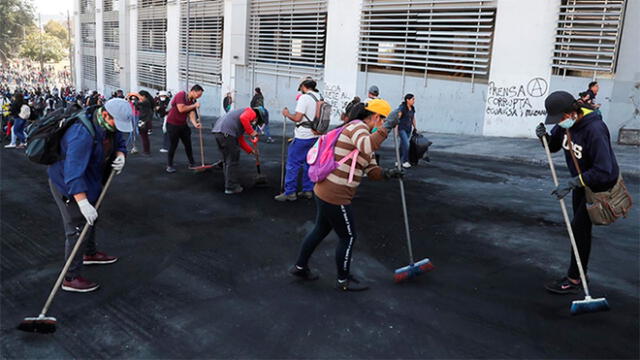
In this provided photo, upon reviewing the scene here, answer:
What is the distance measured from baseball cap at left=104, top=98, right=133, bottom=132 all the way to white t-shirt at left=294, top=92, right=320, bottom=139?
339cm

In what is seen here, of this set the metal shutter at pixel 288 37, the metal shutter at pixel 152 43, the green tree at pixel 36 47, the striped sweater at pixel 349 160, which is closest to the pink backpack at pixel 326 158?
the striped sweater at pixel 349 160

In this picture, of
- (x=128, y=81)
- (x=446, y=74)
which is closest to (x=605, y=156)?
(x=446, y=74)

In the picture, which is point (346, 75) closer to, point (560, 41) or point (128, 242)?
point (560, 41)

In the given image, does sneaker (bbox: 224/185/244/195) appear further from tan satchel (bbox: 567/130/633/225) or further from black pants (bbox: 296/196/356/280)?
tan satchel (bbox: 567/130/633/225)

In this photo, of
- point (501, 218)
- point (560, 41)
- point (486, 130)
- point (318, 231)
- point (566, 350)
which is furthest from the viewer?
point (486, 130)

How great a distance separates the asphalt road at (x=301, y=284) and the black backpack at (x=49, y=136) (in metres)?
1.29

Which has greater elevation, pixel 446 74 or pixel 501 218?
pixel 446 74

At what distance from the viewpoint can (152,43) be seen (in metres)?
35.9

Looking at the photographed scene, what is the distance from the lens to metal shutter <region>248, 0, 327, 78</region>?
2144cm

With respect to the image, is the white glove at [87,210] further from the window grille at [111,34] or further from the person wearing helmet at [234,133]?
the window grille at [111,34]

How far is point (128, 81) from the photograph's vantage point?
3975 centimetres

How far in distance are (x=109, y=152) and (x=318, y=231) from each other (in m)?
2.18

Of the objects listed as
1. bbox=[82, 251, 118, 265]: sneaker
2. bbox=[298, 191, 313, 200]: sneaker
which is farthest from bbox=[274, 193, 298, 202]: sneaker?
bbox=[82, 251, 118, 265]: sneaker

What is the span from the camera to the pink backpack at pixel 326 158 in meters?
4.41
